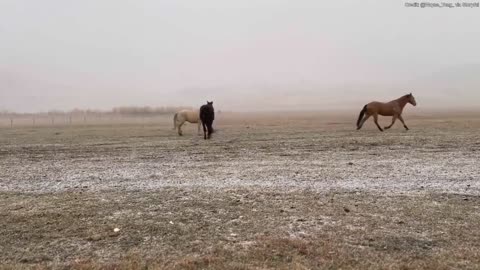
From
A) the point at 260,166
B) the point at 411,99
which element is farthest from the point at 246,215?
the point at 411,99

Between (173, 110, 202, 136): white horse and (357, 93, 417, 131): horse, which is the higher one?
(357, 93, 417, 131): horse

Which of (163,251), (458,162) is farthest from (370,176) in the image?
(163,251)

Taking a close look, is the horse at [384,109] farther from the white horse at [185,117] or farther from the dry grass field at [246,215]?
the dry grass field at [246,215]

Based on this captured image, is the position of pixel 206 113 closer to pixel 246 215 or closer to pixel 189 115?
pixel 189 115

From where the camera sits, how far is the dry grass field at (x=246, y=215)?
212 inches

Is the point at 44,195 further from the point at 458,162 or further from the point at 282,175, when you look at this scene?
the point at 458,162

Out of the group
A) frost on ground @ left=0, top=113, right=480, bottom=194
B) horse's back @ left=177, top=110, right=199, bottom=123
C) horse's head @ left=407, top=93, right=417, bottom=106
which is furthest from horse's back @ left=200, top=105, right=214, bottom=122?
horse's head @ left=407, top=93, right=417, bottom=106

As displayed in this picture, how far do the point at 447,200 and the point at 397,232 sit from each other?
2409mm

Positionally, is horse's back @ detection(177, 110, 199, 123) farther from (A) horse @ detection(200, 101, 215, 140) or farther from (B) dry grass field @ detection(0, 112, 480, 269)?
(B) dry grass field @ detection(0, 112, 480, 269)

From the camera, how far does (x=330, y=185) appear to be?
9.56 m

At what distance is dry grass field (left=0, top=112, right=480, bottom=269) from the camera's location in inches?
212

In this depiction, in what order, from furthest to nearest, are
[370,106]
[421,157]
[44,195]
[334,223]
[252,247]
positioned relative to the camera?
1. [370,106]
2. [421,157]
3. [44,195]
4. [334,223]
5. [252,247]

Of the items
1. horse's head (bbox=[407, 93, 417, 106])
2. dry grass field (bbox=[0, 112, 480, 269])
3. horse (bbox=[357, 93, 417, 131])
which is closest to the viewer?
dry grass field (bbox=[0, 112, 480, 269])

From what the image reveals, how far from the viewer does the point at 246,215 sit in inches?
279
